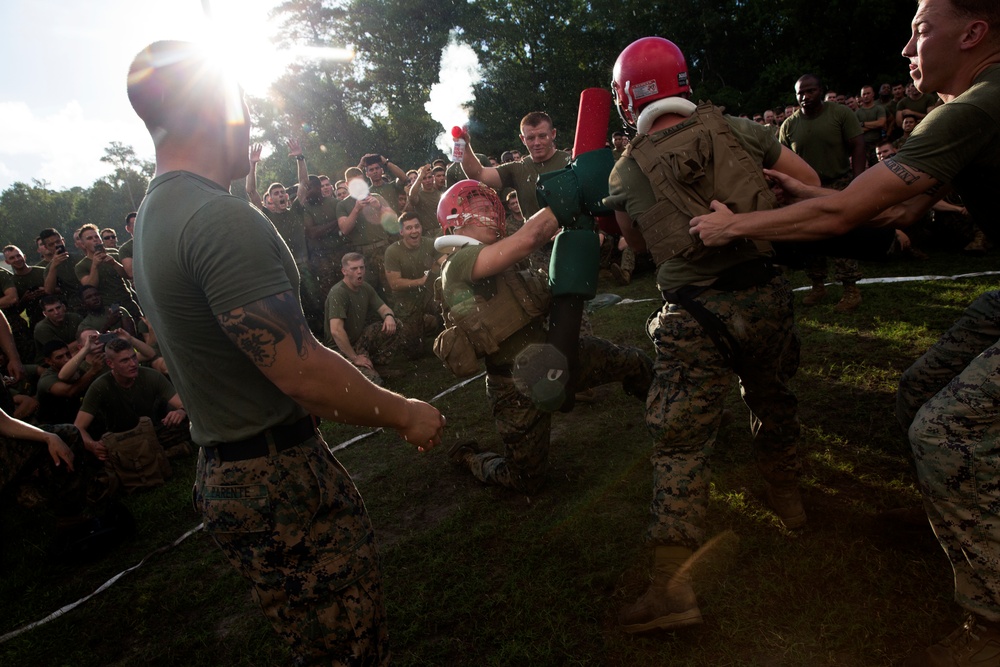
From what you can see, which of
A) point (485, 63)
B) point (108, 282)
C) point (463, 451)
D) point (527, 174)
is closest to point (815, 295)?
point (527, 174)

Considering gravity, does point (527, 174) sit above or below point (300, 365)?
above

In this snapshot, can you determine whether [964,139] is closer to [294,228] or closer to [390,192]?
[294,228]

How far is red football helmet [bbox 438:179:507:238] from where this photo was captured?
3.73 m

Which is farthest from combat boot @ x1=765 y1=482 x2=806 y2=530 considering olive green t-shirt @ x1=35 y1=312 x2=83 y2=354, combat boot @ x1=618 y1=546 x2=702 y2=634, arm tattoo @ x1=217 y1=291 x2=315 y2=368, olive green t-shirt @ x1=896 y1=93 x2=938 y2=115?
olive green t-shirt @ x1=896 y1=93 x2=938 y2=115

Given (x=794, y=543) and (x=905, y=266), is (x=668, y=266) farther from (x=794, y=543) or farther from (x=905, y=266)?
(x=905, y=266)

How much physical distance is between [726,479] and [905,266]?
6.50 meters

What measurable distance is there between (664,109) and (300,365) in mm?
2043

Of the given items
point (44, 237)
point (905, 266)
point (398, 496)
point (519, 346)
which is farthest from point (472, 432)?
point (44, 237)

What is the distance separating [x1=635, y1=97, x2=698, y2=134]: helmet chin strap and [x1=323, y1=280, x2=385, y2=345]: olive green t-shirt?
570 centimetres

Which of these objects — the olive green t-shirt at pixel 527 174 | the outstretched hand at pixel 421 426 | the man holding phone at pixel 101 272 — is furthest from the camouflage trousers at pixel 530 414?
the man holding phone at pixel 101 272

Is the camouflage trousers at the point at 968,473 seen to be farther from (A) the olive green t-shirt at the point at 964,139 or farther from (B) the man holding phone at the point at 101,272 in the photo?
(B) the man holding phone at the point at 101,272

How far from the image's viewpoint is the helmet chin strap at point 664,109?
8.61ft

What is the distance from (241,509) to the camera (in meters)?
1.73

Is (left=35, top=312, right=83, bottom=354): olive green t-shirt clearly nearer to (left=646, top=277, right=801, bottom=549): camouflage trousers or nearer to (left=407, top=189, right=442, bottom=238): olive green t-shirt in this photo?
(left=407, top=189, right=442, bottom=238): olive green t-shirt
